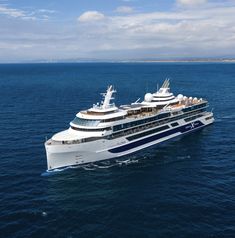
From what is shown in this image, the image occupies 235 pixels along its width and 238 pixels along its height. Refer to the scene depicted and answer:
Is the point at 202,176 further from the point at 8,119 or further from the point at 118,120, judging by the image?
the point at 8,119

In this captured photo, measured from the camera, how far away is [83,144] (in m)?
56.8

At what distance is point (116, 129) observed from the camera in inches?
2451

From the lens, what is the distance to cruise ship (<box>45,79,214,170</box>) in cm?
5634

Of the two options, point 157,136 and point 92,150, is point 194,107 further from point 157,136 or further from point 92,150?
point 92,150

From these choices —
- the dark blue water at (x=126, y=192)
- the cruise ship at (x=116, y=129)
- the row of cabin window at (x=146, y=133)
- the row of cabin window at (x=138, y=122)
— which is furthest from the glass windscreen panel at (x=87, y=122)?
the dark blue water at (x=126, y=192)

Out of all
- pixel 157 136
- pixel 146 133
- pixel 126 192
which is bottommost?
pixel 126 192

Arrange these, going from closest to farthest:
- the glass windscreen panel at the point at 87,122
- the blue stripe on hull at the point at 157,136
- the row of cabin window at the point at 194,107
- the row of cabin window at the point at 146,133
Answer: the glass windscreen panel at the point at 87,122 → the blue stripe on hull at the point at 157,136 → the row of cabin window at the point at 146,133 → the row of cabin window at the point at 194,107

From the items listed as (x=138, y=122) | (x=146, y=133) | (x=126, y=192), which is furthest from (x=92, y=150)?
(x=146, y=133)

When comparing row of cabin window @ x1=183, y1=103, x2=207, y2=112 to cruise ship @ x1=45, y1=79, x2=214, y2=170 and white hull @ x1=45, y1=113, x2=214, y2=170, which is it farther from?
white hull @ x1=45, y1=113, x2=214, y2=170

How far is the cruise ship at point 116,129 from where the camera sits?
56344mm

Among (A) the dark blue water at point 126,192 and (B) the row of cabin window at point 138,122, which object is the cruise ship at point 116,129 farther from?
(A) the dark blue water at point 126,192

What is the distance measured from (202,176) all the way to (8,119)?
6005 cm

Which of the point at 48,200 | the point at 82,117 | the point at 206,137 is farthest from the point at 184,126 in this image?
the point at 48,200

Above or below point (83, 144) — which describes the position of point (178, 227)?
below
